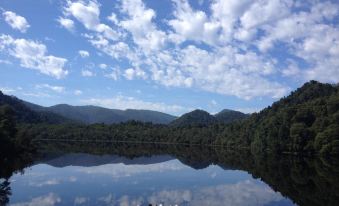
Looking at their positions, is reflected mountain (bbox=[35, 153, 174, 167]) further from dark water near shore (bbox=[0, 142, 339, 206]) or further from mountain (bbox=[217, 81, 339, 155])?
mountain (bbox=[217, 81, 339, 155])

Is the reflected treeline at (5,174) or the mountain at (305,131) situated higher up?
the mountain at (305,131)

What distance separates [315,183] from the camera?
185 ft

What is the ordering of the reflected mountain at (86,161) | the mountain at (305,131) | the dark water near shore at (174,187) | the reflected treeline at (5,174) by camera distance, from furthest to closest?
the mountain at (305,131)
the reflected mountain at (86,161)
the dark water near shore at (174,187)
the reflected treeline at (5,174)

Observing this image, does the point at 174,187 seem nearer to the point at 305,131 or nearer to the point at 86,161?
the point at 86,161

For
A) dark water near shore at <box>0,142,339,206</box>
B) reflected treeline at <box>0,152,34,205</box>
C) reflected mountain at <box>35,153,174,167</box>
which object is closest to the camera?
reflected treeline at <box>0,152,34,205</box>

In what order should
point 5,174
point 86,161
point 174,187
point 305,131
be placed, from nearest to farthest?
point 174,187 → point 5,174 → point 86,161 → point 305,131

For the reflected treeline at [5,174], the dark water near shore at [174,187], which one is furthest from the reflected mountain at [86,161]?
the dark water near shore at [174,187]

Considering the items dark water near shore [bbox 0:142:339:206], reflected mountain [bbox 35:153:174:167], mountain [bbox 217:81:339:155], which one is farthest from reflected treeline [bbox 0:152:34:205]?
mountain [bbox 217:81:339:155]

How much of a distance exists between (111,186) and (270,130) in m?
84.2

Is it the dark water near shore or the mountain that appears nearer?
the dark water near shore

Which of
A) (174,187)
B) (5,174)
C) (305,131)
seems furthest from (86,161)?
(305,131)

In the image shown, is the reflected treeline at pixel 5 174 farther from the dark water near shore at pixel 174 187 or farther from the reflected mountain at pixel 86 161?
the reflected mountain at pixel 86 161

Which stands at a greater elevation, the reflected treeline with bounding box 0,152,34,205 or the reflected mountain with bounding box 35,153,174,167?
the reflected mountain with bounding box 35,153,174,167

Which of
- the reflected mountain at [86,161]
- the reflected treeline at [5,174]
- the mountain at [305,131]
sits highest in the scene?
the mountain at [305,131]
